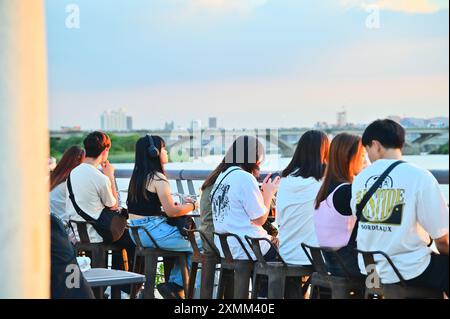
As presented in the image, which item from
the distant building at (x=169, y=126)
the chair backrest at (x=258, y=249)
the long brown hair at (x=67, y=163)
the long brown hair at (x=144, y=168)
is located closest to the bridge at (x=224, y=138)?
the distant building at (x=169, y=126)

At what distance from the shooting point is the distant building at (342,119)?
6.00 metres

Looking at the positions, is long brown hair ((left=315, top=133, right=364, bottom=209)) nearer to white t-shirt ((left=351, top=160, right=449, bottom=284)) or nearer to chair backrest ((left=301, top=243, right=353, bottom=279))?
chair backrest ((left=301, top=243, right=353, bottom=279))

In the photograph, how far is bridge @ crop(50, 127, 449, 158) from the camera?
5.55 metres

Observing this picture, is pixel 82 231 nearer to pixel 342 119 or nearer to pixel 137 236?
pixel 137 236

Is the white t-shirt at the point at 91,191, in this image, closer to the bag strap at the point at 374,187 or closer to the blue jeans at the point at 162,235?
the blue jeans at the point at 162,235

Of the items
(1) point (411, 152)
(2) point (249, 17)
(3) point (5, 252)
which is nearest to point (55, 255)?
(3) point (5, 252)

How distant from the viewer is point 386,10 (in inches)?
210

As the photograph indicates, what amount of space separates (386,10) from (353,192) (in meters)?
1.72

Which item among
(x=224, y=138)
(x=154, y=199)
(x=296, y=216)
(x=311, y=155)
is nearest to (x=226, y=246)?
(x=296, y=216)

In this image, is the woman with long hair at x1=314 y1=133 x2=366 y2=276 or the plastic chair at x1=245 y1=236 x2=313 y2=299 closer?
the woman with long hair at x1=314 y1=133 x2=366 y2=276

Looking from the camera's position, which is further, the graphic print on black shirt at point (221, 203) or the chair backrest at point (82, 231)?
the chair backrest at point (82, 231)

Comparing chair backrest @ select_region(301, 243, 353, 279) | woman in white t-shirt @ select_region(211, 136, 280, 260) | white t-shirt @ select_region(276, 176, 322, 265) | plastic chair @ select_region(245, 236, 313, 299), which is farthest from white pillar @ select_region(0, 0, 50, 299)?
woman in white t-shirt @ select_region(211, 136, 280, 260)

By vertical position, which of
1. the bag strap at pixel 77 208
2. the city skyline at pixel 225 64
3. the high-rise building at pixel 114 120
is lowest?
the bag strap at pixel 77 208
